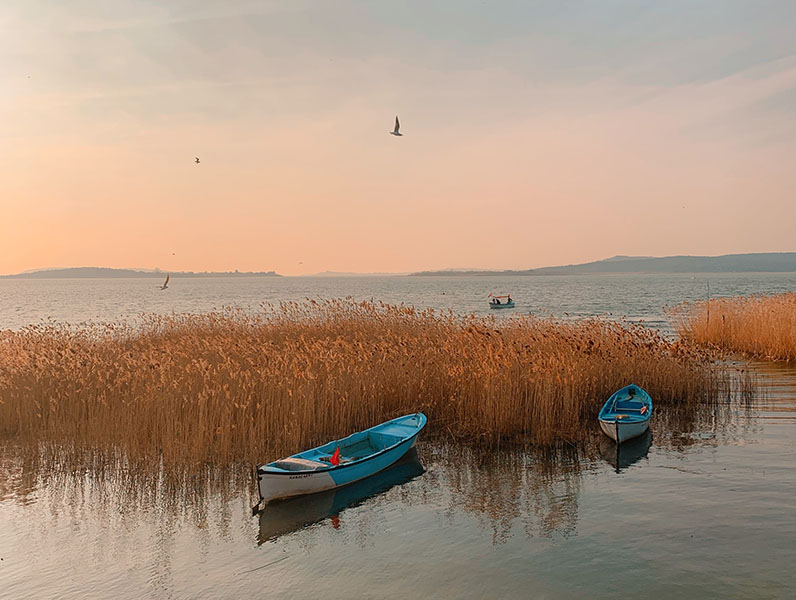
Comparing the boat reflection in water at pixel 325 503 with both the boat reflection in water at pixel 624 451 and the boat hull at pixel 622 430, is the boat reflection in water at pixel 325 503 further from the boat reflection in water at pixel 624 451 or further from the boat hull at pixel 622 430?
the boat hull at pixel 622 430

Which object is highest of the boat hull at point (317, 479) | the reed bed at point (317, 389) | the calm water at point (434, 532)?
the reed bed at point (317, 389)

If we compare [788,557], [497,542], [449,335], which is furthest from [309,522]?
[449,335]

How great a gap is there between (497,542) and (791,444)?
766 cm

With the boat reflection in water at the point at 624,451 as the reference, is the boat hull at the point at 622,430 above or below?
above

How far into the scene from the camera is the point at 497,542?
866 cm

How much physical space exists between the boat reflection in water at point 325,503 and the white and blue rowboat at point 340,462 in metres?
0.13

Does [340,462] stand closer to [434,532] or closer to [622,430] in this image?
[434,532]

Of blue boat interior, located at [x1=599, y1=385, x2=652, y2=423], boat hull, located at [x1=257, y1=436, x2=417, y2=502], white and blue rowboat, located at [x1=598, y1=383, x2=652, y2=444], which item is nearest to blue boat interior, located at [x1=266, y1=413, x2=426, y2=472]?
boat hull, located at [x1=257, y1=436, x2=417, y2=502]

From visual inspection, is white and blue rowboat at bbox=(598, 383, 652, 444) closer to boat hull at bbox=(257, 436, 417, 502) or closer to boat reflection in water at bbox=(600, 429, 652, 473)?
boat reflection in water at bbox=(600, 429, 652, 473)

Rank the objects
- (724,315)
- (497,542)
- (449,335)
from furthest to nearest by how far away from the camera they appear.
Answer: (724,315) → (449,335) → (497,542)

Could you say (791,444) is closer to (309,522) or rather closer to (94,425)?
(309,522)

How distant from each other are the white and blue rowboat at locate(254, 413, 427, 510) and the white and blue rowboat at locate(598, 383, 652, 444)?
3667 mm

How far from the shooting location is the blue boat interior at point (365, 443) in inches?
423

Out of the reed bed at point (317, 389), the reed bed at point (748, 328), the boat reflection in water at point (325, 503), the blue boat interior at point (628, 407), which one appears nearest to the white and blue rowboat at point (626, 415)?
the blue boat interior at point (628, 407)
